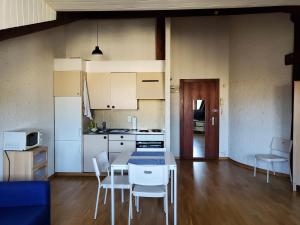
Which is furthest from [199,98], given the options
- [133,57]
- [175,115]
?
[133,57]

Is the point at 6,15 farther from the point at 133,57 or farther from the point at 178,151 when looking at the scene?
the point at 178,151

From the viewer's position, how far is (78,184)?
5.22 metres

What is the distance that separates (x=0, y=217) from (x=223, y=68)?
20.0 feet

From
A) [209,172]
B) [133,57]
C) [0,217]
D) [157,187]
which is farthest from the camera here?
[133,57]

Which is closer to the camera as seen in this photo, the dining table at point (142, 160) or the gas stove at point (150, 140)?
the dining table at point (142, 160)

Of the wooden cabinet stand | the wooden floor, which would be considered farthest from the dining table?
the wooden cabinet stand

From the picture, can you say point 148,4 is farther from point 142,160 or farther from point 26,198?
point 26,198

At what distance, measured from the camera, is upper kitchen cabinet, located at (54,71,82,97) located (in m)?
5.67

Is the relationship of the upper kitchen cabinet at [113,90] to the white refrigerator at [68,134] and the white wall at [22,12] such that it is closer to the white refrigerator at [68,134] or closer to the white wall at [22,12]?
the white refrigerator at [68,134]

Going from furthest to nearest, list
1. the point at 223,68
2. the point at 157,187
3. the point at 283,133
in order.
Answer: the point at 223,68, the point at 283,133, the point at 157,187

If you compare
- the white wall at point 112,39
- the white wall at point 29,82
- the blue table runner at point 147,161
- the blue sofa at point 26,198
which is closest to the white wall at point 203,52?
the white wall at point 112,39

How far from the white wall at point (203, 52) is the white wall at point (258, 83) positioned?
0.29m

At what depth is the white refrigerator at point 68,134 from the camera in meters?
5.69

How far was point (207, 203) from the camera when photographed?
4227mm
